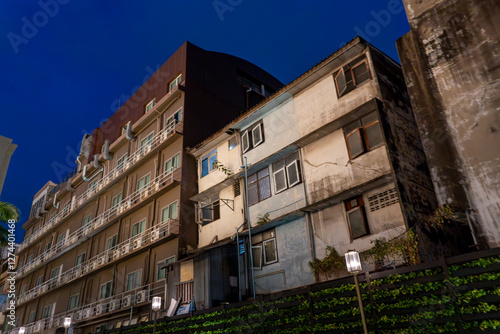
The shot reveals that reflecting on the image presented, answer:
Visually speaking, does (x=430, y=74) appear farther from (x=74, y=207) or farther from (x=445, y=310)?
(x=74, y=207)

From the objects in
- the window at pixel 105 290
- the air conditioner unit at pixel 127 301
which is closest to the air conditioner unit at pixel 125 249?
the window at pixel 105 290

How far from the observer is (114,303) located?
24281 mm

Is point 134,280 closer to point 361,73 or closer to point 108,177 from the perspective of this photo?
point 108,177

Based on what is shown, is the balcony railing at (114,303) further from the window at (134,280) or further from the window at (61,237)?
the window at (61,237)

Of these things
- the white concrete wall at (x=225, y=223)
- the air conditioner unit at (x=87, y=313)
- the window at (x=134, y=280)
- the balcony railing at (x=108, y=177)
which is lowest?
the air conditioner unit at (x=87, y=313)

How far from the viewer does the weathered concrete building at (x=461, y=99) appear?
11.3 m

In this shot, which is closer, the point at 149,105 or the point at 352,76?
the point at 352,76

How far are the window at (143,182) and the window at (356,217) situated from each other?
639 inches

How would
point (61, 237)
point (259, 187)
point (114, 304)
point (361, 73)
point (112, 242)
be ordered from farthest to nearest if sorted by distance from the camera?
point (61, 237) < point (112, 242) < point (114, 304) < point (259, 187) < point (361, 73)

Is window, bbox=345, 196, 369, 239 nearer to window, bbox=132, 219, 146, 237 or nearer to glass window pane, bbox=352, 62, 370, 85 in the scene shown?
glass window pane, bbox=352, 62, 370, 85

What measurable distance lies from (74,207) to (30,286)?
1088 centimetres

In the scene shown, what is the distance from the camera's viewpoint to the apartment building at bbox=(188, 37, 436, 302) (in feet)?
46.1

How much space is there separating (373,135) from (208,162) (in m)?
11.2

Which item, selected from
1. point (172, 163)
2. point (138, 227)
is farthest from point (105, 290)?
point (172, 163)
